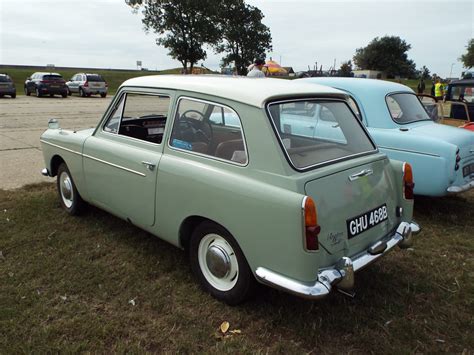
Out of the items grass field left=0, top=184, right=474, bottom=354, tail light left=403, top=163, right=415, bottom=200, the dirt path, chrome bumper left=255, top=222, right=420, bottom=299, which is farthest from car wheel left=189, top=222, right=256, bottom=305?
the dirt path

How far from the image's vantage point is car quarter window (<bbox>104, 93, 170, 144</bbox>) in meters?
3.81

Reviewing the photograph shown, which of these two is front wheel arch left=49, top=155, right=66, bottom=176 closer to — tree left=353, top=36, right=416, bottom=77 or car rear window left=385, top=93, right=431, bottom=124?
car rear window left=385, top=93, right=431, bottom=124

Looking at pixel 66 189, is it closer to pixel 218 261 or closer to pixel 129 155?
pixel 129 155

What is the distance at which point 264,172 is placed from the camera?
2.56 metres

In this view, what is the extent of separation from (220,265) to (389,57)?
10294 centimetres

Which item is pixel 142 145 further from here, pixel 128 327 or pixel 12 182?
pixel 12 182

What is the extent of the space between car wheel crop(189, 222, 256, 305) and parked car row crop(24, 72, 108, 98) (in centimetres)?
2491

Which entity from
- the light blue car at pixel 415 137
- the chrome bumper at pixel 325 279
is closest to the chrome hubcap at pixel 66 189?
the chrome bumper at pixel 325 279

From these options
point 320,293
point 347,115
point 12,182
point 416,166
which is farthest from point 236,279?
point 12,182

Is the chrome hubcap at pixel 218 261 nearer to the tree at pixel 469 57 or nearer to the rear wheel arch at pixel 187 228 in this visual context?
the rear wheel arch at pixel 187 228

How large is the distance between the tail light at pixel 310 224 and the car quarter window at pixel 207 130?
66 centimetres

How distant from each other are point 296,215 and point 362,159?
0.95 meters

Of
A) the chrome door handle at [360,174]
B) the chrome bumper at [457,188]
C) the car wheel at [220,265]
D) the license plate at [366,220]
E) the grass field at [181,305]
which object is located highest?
the chrome door handle at [360,174]

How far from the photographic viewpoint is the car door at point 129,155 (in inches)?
131
